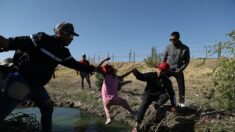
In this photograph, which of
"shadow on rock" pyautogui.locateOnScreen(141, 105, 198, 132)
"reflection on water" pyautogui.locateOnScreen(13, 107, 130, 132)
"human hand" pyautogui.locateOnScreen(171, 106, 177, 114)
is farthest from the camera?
"reflection on water" pyautogui.locateOnScreen(13, 107, 130, 132)

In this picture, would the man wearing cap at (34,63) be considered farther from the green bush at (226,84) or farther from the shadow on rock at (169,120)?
the green bush at (226,84)

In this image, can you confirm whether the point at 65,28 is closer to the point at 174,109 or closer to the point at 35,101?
the point at 35,101

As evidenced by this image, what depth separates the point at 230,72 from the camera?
32.7ft

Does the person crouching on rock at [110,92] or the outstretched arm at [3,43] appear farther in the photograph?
the person crouching on rock at [110,92]

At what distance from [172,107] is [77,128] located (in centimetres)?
318

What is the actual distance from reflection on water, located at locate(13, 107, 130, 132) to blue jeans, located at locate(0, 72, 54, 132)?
4.72 m

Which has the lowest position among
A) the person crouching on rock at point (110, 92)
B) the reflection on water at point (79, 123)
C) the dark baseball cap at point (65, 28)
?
the reflection on water at point (79, 123)

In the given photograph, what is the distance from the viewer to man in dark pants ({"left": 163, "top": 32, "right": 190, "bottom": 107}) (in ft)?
33.9

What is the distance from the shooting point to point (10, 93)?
17.7 ft

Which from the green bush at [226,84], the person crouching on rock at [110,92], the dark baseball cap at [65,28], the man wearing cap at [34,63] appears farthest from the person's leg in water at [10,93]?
the green bush at [226,84]

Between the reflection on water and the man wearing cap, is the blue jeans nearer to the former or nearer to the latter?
the man wearing cap

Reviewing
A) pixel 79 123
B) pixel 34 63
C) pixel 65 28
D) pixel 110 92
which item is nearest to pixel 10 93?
pixel 34 63

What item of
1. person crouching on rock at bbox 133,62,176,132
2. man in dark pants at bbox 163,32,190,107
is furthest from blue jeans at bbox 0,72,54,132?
man in dark pants at bbox 163,32,190,107

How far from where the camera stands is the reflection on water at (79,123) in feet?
37.9
